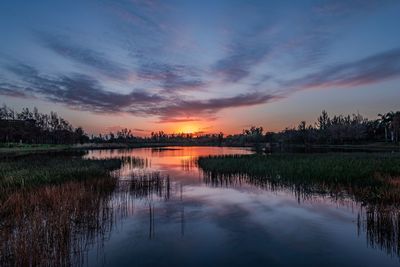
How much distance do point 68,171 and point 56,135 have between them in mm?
99212

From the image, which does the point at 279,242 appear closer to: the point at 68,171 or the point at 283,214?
the point at 283,214

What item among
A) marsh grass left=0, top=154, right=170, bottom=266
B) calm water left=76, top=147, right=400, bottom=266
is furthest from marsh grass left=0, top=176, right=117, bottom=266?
calm water left=76, top=147, right=400, bottom=266

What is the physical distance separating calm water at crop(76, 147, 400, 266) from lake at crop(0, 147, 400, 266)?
0.09 feet

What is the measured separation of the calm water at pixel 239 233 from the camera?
Answer: 840 centimetres

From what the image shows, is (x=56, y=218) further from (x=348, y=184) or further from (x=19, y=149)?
(x=19, y=149)

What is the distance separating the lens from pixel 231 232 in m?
11.0

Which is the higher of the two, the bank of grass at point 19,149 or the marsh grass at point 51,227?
the bank of grass at point 19,149

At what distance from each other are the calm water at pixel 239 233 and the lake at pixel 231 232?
3 centimetres

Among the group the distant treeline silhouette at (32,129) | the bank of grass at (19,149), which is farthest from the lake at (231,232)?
the distant treeline silhouette at (32,129)

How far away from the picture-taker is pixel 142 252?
8.94 meters

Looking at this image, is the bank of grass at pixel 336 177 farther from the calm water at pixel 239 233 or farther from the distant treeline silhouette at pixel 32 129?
the distant treeline silhouette at pixel 32 129

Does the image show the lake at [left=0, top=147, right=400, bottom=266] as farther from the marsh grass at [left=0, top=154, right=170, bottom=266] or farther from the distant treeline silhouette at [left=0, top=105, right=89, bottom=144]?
the distant treeline silhouette at [left=0, top=105, right=89, bottom=144]

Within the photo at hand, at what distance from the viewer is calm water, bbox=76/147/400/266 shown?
840cm

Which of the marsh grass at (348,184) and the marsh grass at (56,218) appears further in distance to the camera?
the marsh grass at (348,184)
